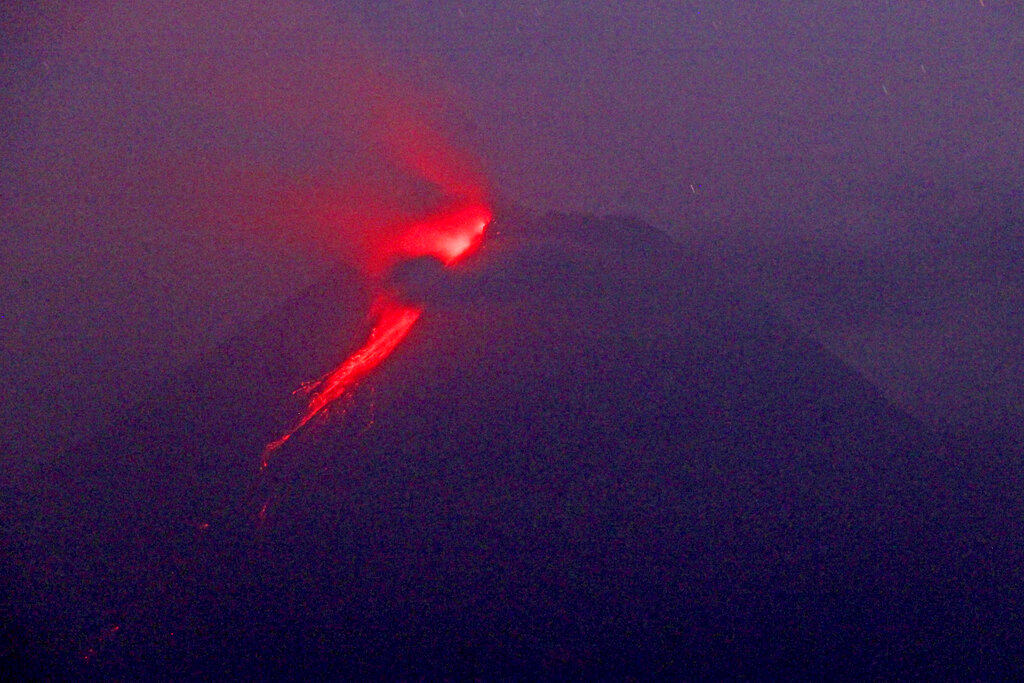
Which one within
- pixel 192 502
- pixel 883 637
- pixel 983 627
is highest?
pixel 983 627

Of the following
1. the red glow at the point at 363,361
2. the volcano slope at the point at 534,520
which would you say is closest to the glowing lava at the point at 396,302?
the red glow at the point at 363,361

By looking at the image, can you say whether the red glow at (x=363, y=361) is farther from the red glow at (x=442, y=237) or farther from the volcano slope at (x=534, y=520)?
the red glow at (x=442, y=237)

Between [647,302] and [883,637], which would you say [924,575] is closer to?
[883,637]

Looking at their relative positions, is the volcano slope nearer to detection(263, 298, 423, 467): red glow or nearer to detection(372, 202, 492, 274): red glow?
detection(263, 298, 423, 467): red glow

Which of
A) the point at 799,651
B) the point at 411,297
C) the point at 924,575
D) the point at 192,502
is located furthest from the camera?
the point at 411,297

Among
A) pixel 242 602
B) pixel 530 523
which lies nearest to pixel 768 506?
pixel 530 523

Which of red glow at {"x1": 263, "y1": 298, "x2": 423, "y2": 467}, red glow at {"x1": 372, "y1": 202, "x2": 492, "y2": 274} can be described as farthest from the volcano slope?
red glow at {"x1": 372, "y1": 202, "x2": 492, "y2": 274}
